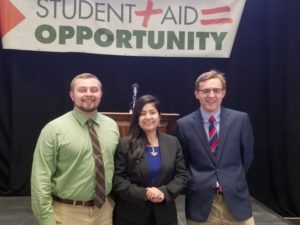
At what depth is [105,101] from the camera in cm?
496

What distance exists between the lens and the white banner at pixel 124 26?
454 cm

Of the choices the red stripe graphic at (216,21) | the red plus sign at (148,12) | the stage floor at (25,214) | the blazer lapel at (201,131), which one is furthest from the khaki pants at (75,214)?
the red stripe graphic at (216,21)

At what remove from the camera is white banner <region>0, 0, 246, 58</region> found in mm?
4543

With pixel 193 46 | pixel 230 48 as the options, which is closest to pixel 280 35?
pixel 230 48

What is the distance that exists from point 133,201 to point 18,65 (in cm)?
306

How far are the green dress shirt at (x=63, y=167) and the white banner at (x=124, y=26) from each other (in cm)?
248

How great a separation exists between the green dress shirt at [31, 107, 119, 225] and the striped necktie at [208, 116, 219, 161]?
1.91ft

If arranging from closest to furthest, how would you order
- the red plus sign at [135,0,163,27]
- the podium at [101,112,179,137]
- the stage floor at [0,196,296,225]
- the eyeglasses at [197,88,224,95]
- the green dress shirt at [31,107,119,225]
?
the green dress shirt at [31,107,119,225] → the eyeglasses at [197,88,224,95] → the podium at [101,112,179,137] → the stage floor at [0,196,296,225] → the red plus sign at [135,0,163,27]

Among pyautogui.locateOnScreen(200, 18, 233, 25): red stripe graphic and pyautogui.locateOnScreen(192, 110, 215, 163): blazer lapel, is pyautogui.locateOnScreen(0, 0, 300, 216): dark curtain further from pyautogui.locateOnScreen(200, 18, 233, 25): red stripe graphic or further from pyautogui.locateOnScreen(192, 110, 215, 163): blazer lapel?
pyautogui.locateOnScreen(192, 110, 215, 163): blazer lapel

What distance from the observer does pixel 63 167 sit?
7.37 feet

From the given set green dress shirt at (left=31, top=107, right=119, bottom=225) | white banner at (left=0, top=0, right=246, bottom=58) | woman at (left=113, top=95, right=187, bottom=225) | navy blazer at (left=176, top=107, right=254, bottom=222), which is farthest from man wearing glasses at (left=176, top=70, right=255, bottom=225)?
white banner at (left=0, top=0, right=246, bottom=58)

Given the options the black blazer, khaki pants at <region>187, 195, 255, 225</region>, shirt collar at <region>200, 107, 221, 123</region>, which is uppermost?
shirt collar at <region>200, 107, 221, 123</region>

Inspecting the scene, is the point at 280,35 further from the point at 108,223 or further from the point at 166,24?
the point at 108,223

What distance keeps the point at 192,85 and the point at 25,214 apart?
2288 millimetres
